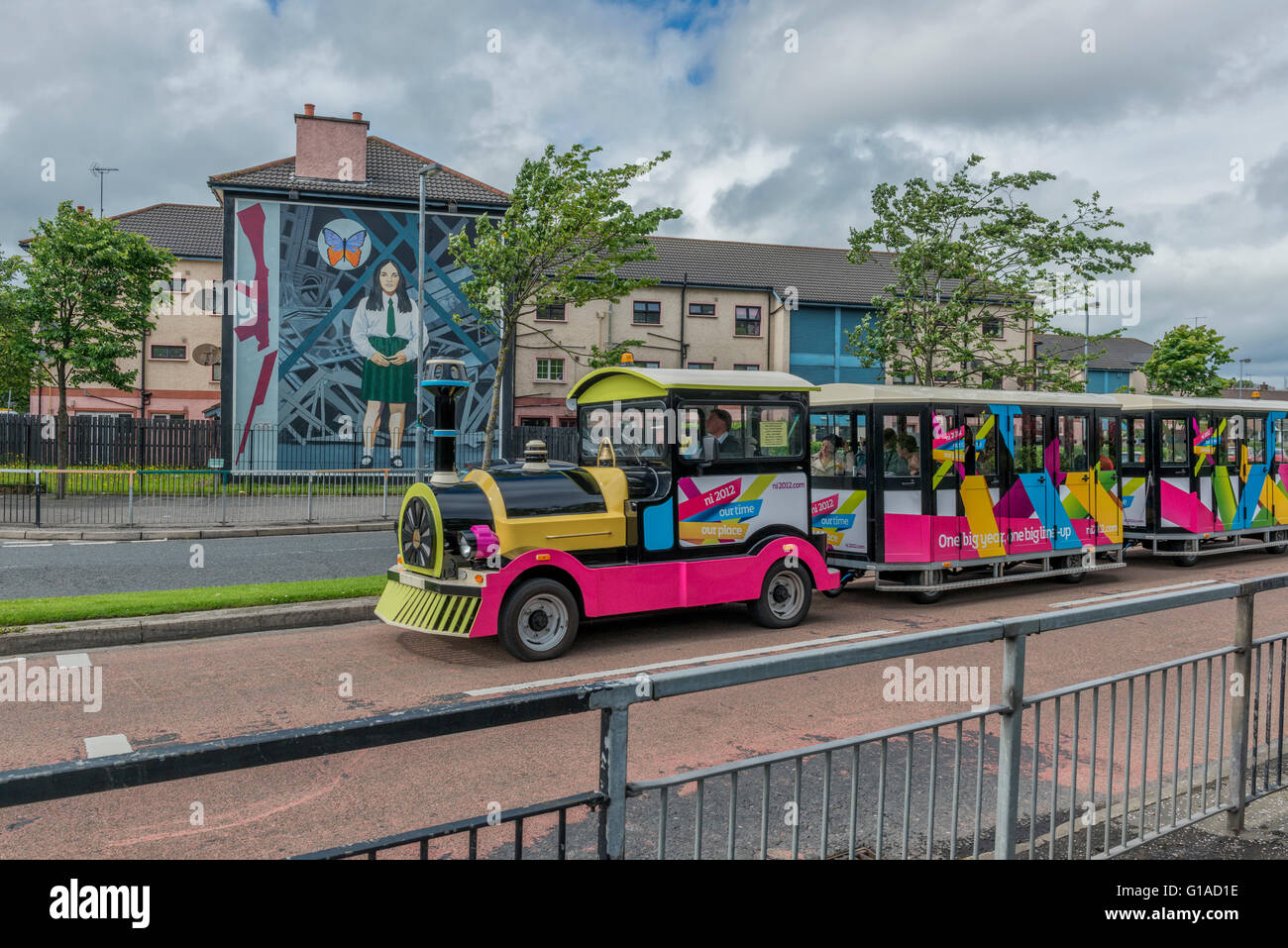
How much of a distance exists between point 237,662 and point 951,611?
24.7 ft

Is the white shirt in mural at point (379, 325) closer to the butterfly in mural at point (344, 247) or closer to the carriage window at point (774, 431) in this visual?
the butterfly in mural at point (344, 247)

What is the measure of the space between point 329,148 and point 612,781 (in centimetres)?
3482

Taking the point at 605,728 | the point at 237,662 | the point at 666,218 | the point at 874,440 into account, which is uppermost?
the point at 666,218

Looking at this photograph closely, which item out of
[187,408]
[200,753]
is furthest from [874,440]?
[187,408]

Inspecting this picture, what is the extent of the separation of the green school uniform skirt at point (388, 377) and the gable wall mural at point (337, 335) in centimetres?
3

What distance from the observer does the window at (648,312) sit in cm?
4194

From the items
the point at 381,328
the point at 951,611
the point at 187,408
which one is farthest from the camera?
the point at 187,408

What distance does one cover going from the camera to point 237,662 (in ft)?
26.3

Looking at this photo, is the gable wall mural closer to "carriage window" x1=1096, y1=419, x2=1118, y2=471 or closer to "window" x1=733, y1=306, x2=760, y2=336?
"window" x1=733, y1=306, x2=760, y2=336

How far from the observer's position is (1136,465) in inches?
615

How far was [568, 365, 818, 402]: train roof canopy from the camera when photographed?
915 cm

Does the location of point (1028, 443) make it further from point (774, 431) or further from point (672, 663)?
point (672, 663)
